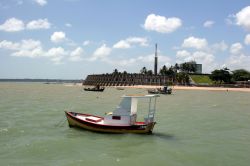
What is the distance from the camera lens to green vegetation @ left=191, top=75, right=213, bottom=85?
18362 centimetres

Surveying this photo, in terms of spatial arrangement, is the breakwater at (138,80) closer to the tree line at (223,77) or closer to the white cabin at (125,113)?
the tree line at (223,77)

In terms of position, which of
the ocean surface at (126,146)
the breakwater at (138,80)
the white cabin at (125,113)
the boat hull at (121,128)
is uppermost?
the breakwater at (138,80)

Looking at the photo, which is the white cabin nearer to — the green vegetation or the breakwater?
the breakwater

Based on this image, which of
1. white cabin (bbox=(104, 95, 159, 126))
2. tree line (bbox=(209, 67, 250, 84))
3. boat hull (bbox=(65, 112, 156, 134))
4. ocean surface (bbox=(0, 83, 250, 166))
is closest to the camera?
ocean surface (bbox=(0, 83, 250, 166))

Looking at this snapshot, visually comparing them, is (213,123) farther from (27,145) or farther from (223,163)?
(27,145)

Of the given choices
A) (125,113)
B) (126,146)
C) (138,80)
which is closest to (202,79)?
(138,80)

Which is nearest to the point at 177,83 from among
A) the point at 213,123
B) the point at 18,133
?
the point at 213,123

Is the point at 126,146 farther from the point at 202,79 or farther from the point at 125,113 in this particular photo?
the point at 202,79

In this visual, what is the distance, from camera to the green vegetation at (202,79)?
183625 mm

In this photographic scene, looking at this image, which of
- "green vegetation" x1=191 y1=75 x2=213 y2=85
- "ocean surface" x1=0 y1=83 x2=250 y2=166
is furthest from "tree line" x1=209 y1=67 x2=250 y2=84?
"ocean surface" x1=0 y1=83 x2=250 y2=166

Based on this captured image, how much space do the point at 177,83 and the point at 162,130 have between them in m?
146

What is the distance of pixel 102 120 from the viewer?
32.8 metres

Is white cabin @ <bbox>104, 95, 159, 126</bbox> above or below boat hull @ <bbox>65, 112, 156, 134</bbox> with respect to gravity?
above

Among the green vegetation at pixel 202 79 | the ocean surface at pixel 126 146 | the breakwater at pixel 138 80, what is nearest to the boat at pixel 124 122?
the ocean surface at pixel 126 146
